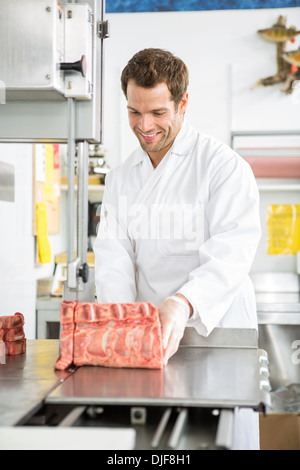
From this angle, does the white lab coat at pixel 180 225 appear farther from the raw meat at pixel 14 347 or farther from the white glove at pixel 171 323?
the raw meat at pixel 14 347

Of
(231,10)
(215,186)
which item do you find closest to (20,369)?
(215,186)

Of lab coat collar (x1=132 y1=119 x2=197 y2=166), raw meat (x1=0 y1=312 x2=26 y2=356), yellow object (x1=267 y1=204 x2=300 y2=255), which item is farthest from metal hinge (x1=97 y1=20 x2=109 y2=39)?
yellow object (x1=267 y1=204 x2=300 y2=255)

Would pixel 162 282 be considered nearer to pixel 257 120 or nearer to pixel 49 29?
pixel 49 29

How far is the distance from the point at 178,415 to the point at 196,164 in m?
1.02

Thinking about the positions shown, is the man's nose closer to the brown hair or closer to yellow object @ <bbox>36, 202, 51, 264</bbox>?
the brown hair

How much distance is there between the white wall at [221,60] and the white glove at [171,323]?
2.53 metres

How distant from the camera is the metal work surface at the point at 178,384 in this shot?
3.46 ft

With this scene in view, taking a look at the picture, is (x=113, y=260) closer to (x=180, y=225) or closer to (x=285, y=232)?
(x=180, y=225)

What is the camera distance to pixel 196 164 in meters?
1.89

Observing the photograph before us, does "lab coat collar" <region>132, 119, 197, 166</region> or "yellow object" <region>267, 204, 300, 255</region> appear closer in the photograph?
"lab coat collar" <region>132, 119, 197, 166</region>

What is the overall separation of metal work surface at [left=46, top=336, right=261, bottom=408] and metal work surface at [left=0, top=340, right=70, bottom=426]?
37mm

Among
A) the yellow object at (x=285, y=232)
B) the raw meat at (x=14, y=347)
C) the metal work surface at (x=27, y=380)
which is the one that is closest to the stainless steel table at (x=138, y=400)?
the metal work surface at (x=27, y=380)

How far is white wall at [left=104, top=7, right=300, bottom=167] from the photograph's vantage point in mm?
3742

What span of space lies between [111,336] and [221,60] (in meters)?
2.89
